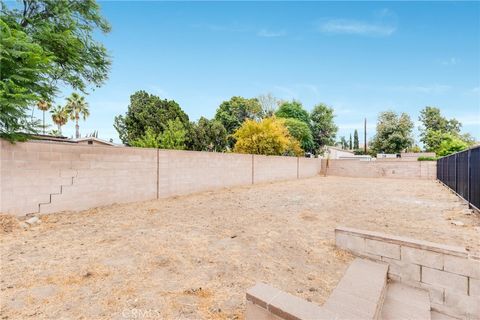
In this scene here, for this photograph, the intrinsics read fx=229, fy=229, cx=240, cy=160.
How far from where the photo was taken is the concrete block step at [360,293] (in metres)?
1.79

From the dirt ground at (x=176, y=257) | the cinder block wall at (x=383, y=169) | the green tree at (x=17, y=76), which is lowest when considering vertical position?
the dirt ground at (x=176, y=257)

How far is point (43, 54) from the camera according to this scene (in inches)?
171

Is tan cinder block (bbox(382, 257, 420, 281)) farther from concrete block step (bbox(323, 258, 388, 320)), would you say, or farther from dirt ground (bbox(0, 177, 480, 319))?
dirt ground (bbox(0, 177, 480, 319))

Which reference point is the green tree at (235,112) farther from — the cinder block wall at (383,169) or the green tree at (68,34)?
the green tree at (68,34)

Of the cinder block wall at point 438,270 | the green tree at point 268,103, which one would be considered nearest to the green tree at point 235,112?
the green tree at point 268,103

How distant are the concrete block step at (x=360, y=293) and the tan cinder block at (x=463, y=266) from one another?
596 mm

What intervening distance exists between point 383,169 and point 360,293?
18.8 meters

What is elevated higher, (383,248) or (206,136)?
(206,136)

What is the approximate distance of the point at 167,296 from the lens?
6.89 ft

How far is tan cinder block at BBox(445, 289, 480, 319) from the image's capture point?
2.36 meters

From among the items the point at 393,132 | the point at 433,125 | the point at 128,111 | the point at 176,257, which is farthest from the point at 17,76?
the point at 433,125

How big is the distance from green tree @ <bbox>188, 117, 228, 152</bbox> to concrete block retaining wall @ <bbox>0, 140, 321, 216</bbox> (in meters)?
9.84

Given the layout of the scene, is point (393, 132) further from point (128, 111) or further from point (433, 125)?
point (128, 111)

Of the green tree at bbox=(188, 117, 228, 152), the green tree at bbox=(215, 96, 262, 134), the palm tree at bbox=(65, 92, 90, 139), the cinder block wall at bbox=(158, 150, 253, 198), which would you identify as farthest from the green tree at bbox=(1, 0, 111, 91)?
the palm tree at bbox=(65, 92, 90, 139)
